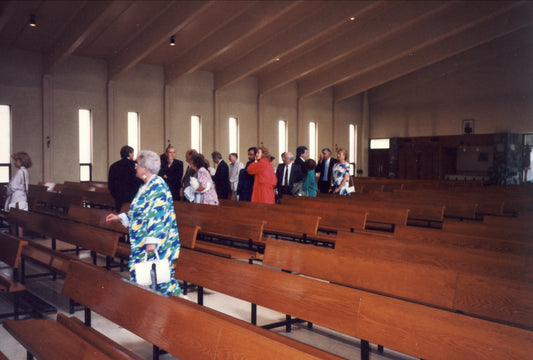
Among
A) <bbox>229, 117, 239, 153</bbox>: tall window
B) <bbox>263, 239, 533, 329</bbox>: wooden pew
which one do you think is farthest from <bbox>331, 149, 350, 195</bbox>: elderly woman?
<bbox>229, 117, 239, 153</bbox>: tall window

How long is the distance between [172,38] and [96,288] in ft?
39.6

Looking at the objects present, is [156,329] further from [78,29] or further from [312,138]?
[312,138]

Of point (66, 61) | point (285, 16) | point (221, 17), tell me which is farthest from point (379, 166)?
point (66, 61)

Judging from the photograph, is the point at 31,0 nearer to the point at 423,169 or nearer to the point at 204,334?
the point at 204,334

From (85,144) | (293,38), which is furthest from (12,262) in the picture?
(293,38)

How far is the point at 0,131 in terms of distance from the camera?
13.7 meters

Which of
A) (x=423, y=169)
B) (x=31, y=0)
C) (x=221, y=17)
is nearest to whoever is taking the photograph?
(x=31, y=0)

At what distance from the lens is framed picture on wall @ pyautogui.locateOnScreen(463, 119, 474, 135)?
20.9 meters

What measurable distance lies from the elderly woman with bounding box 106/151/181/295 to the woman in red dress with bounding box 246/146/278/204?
363 cm

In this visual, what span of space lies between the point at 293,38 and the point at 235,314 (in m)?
12.0

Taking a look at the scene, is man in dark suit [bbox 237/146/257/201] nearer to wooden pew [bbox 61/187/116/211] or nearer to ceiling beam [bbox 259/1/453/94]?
wooden pew [bbox 61/187/116/211]

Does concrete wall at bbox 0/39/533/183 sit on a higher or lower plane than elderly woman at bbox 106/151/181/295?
higher

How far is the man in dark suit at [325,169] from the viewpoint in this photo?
8898 millimetres

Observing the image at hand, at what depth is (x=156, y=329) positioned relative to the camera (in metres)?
2.39
